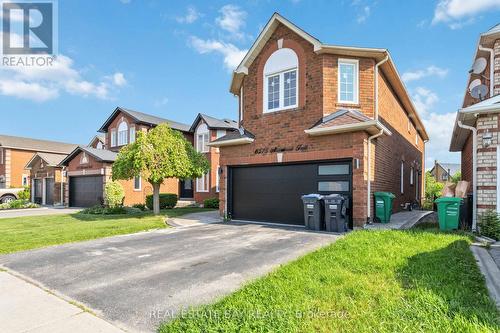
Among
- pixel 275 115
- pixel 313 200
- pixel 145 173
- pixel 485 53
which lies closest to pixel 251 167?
pixel 275 115

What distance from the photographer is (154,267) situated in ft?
18.5

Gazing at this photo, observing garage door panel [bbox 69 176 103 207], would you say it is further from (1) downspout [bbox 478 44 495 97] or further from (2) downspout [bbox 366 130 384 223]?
(1) downspout [bbox 478 44 495 97]

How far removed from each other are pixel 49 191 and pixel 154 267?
26.2 m

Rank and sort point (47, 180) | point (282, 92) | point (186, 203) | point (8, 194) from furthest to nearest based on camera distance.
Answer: point (47, 180)
point (8, 194)
point (186, 203)
point (282, 92)

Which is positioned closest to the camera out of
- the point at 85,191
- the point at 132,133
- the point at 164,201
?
the point at 164,201

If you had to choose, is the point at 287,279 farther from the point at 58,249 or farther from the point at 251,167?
the point at 251,167

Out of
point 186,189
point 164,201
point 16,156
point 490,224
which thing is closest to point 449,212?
point 490,224

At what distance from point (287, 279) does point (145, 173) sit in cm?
1080

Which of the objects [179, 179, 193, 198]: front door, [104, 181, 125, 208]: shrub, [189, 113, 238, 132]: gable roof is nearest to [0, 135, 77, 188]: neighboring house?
[179, 179, 193, 198]: front door

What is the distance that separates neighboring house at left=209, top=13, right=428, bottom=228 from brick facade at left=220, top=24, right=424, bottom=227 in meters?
0.03

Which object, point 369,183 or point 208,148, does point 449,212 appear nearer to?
point 369,183

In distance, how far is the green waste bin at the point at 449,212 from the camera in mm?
8320

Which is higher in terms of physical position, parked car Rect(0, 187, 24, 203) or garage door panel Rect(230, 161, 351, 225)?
garage door panel Rect(230, 161, 351, 225)

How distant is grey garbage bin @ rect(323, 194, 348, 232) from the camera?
9070mm
